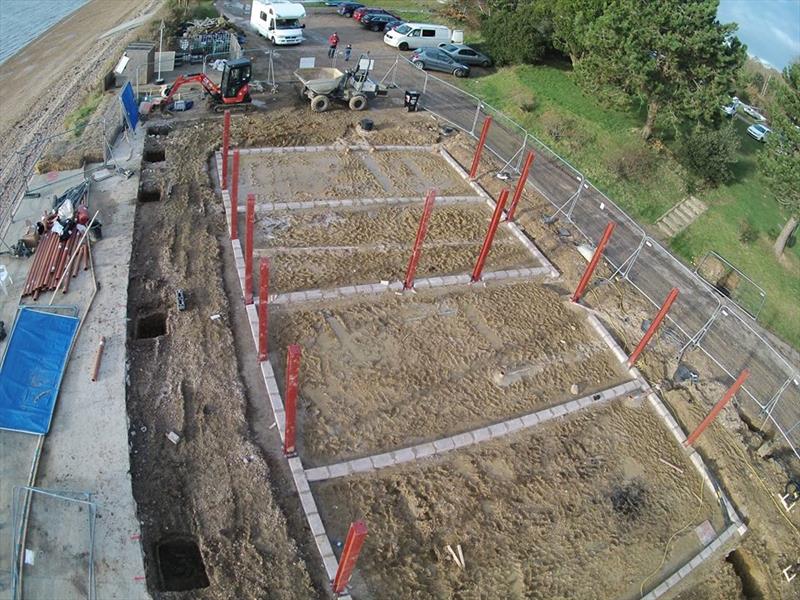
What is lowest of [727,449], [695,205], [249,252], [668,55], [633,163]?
[727,449]

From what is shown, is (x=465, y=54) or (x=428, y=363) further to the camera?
(x=465, y=54)

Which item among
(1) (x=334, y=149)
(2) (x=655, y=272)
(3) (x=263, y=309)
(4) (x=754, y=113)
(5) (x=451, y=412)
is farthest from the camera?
(4) (x=754, y=113)

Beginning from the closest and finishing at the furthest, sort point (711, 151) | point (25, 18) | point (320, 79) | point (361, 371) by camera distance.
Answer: point (361, 371) < point (711, 151) < point (320, 79) < point (25, 18)

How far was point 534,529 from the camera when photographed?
12.1m

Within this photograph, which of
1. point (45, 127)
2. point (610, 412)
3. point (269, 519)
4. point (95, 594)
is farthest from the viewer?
point (45, 127)

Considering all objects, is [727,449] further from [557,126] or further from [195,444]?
[557,126]

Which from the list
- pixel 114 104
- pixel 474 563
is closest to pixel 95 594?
pixel 474 563

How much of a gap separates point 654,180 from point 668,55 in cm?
488

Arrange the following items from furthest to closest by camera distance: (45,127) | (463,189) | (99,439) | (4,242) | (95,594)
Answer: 1. (45,127)
2. (463,189)
3. (4,242)
4. (99,439)
5. (95,594)

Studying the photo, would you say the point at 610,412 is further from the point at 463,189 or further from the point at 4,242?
the point at 4,242

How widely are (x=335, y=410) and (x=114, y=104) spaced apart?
16.7 m

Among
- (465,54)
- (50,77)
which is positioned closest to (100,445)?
(50,77)

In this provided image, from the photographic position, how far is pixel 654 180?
24438mm

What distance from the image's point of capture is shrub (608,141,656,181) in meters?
24.4
